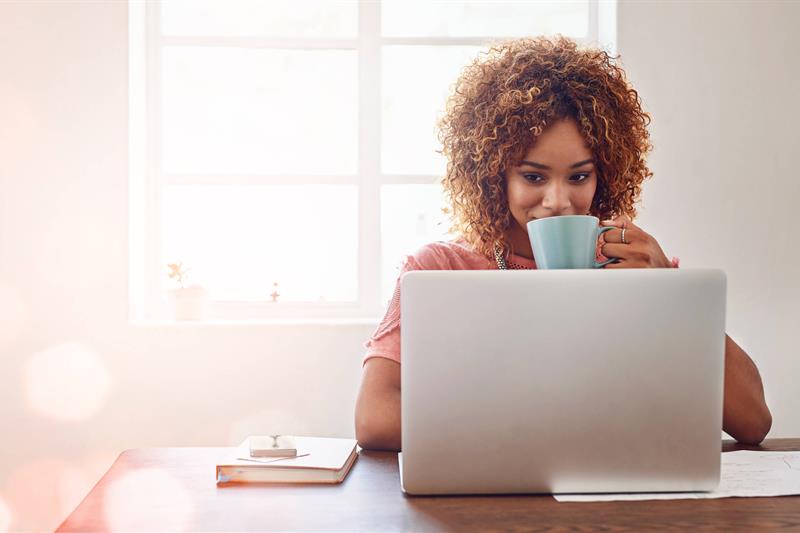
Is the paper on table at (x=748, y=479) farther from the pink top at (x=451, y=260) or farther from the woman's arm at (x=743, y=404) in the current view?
the pink top at (x=451, y=260)

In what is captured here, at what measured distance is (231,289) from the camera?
2.63 meters

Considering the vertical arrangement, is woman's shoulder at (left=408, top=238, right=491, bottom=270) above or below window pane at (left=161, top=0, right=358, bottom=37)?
below

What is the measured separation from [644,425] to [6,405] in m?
2.17

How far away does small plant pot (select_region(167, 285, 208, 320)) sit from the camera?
2.40m

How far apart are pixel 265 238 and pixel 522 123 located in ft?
4.95

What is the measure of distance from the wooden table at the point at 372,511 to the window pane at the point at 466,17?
2.12 metres

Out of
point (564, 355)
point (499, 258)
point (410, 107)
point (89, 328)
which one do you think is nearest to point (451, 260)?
point (499, 258)

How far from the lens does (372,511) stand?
2.54ft

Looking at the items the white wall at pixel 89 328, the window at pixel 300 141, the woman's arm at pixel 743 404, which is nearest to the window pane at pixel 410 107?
the window at pixel 300 141

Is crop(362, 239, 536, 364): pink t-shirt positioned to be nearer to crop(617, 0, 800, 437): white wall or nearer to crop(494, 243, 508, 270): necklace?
crop(494, 243, 508, 270): necklace

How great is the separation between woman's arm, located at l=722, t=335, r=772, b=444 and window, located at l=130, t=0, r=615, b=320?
1.51 meters

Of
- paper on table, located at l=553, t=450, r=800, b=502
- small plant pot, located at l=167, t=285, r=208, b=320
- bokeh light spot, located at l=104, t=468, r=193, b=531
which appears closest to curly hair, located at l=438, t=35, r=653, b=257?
paper on table, located at l=553, t=450, r=800, b=502

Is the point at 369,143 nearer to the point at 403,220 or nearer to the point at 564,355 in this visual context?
the point at 403,220

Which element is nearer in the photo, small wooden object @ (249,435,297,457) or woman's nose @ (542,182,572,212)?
small wooden object @ (249,435,297,457)
